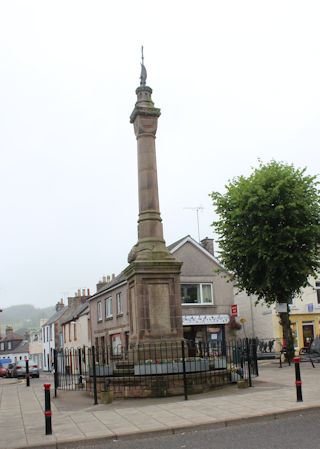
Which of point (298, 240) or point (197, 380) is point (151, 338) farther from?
point (298, 240)

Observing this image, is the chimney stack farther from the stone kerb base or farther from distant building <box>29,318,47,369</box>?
distant building <box>29,318,47,369</box>

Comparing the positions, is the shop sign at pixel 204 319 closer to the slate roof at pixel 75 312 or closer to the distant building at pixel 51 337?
the slate roof at pixel 75 312

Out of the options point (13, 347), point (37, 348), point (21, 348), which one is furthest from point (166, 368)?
point (13, 347)

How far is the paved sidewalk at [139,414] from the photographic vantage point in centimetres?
841

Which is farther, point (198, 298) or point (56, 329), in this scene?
point (56, 329)

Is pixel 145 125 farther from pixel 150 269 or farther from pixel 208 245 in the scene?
pixel 208 245

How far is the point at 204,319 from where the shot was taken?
104 ft

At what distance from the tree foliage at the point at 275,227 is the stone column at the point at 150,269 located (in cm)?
626

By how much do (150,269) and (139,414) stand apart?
5360 mm

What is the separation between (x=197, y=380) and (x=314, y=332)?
2417 cm

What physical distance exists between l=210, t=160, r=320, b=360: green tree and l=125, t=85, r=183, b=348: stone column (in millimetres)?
6265

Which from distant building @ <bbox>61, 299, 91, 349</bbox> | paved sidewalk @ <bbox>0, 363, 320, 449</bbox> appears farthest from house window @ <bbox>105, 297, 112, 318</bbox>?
paved sidewalk @ <bbox>0, 363, 320, 449</bbox>

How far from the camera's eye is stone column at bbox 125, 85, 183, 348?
47.8 feet

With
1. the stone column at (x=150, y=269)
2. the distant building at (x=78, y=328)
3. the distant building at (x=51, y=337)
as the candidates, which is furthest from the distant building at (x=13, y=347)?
the stone column at (x=150, y=269)
